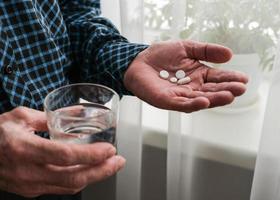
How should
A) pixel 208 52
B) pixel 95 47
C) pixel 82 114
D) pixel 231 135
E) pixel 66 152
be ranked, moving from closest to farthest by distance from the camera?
pixel 66 152, pixel 82 114, pixel 208 52, pixel 95 47, pixel 231 135

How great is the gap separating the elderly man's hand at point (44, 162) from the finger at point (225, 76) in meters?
0.24

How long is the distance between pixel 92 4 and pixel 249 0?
12.4 inches

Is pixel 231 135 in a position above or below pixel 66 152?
below

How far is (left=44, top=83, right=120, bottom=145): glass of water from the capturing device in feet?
1.75

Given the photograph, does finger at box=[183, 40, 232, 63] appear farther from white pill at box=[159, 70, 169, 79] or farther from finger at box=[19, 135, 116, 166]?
finger at box=[19, 135, 116, 166]

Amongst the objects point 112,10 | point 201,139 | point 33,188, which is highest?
point 112,10

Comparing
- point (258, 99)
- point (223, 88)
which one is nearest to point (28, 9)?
point (223, 88)

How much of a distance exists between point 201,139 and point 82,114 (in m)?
0.43

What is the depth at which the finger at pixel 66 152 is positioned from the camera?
1.59 ft

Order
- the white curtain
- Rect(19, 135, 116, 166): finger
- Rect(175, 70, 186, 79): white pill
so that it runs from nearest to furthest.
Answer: Rect(19, 135, 116, 166): finger, Rect(175, 70, 186, 79): white pill, the white curtain

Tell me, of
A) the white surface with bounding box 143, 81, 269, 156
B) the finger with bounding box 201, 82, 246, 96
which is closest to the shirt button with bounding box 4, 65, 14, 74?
the finger with bounding box 201, 82, 246, 96

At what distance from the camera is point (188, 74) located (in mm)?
729

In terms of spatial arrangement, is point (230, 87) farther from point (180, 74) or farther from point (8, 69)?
point (8, 69)

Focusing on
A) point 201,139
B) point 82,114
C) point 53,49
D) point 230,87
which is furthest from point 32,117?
point 201,139
